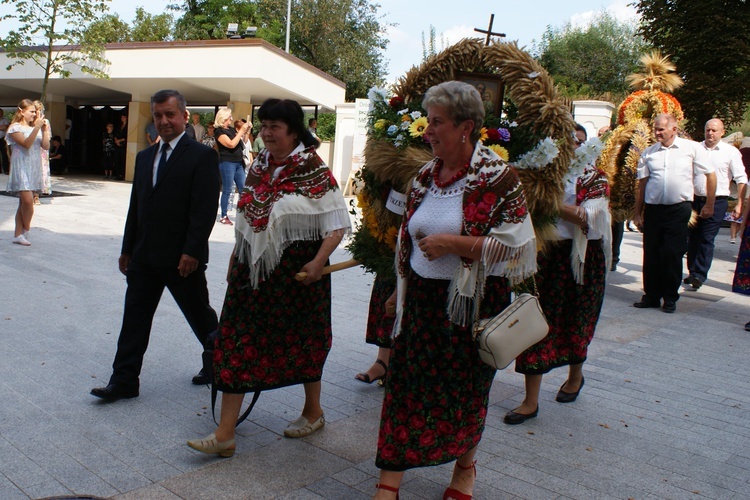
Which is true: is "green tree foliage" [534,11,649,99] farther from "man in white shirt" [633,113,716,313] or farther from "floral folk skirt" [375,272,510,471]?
"floral folk skirt" [375,272,510,471]

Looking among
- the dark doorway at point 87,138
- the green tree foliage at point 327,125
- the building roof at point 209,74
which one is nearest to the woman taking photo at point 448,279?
the building roof at point 209,74

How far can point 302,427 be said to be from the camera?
13.0 feet

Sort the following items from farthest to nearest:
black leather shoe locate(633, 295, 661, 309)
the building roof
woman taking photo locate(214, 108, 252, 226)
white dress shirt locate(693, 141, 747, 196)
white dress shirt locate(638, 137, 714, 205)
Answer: the building roof → woman taking photo locate(214, 108, 252, 226) → white dress shirt locate(693, 141, 747, 196) → black leather shoe locate(633, 295, 661, 309) → white dress shirt locate(638, 137, 714, 205)

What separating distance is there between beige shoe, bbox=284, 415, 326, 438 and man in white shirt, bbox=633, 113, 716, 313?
532 centimetres

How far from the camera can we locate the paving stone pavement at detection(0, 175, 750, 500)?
341 centimetres

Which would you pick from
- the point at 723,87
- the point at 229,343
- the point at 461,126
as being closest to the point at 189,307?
the point at 229,343

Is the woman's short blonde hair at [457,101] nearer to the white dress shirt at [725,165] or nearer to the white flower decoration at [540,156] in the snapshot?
the white flower decoration at [540,156]

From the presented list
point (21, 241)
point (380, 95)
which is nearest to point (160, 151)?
point (380, 95)

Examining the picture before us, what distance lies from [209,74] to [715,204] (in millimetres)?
13160

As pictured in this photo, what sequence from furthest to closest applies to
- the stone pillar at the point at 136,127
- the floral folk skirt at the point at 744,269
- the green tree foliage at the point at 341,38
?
the green tree foliage at the point at 341,38, the stone pillar at the point at 136,127, the floral folk skirt at the point at 744,269

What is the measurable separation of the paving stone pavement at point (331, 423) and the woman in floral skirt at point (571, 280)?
38 centimetres

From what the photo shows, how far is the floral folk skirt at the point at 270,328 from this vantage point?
12.0 feet

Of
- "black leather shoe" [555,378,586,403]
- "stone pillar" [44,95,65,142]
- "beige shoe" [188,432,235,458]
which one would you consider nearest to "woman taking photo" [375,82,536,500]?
"beige shoe" [188,432,235,458]

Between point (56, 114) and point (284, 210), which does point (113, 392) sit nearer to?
point (284, 210)
